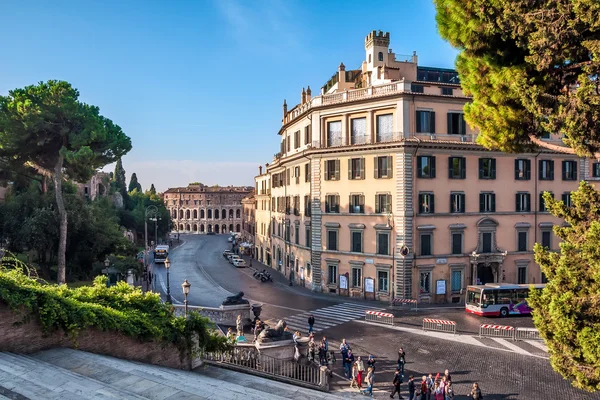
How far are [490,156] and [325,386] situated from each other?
25.1 meters

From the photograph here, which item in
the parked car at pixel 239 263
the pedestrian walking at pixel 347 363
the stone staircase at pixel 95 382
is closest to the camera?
the stone staircase at pixel 95 382

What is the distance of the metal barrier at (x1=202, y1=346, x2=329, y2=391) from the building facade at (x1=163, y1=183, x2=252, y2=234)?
11731cm

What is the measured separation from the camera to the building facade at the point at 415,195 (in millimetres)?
32375

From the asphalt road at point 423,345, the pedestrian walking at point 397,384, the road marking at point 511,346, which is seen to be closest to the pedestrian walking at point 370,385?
the asphalt road at point 423,345

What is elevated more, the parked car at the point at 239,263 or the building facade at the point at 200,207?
the building facade at the point at 200,207

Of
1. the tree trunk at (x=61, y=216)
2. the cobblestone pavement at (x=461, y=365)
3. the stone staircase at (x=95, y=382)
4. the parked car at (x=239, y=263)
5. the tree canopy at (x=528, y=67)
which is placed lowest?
the cobblestone pavement at (x=461, y=365)

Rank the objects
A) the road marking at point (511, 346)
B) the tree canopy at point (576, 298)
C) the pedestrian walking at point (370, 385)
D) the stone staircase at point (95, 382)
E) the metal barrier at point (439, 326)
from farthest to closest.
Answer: the metal barrier at point (439, 326), the road marking at point (511, 346), the pedestrian walking at point (370, 385), the tree canopy at point (576, 298), the stone staircase at point (95, 382)

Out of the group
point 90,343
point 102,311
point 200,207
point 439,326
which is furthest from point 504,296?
point 200,207

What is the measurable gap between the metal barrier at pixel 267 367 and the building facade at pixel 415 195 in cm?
1681

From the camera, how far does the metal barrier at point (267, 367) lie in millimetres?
14633

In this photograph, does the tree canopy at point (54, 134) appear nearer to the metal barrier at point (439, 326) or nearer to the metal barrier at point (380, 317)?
the metal barrier at point (380, 317)

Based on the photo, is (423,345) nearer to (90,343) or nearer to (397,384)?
(397,384)

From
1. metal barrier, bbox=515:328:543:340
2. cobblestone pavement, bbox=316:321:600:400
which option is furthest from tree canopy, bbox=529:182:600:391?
metal barrier, bbox=515:328:543:340

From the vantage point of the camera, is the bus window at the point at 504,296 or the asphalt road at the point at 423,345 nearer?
the asphalt road at the point at 423,345
